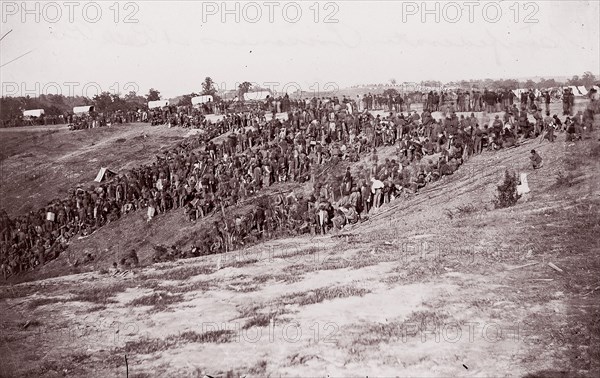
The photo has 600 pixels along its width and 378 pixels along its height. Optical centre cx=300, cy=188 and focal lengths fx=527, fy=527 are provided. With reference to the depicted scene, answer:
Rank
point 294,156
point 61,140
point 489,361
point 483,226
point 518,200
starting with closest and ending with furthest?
point 489,361 → point 483,226 → point 518,200 → point 294,156 → point 61,140

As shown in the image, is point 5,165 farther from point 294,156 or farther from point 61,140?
point 294,156

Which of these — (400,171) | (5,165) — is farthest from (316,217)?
(5,165)

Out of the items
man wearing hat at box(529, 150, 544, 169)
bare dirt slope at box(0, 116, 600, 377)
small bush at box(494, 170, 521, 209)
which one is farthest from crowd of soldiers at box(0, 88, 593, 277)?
small bush at box(494, 170, 521, 209)

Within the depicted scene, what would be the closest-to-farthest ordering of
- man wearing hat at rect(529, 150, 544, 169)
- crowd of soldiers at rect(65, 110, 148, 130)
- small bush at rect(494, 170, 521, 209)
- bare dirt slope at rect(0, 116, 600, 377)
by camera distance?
bare dirt slope at rect(0, 116, 600, 377), small bush at rect(494, 170, 521, 209), man wearing hat at rect(529, 150, 544, 169), crowd of soldiers at rect(65, 110, 148, 130)

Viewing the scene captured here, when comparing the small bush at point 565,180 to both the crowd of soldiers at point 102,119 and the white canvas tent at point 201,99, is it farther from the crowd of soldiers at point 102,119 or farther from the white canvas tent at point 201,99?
the crowd of soldiers at point 102,119

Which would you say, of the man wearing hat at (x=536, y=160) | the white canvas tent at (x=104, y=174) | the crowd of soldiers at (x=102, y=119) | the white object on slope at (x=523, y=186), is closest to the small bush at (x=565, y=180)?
the white object on slope at (x=523, y=186)

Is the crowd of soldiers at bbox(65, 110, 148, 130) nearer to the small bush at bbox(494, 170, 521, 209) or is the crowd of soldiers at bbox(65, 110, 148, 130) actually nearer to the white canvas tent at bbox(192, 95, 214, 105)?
the white canvas tent at bbox(192, 95, 214, 105)
